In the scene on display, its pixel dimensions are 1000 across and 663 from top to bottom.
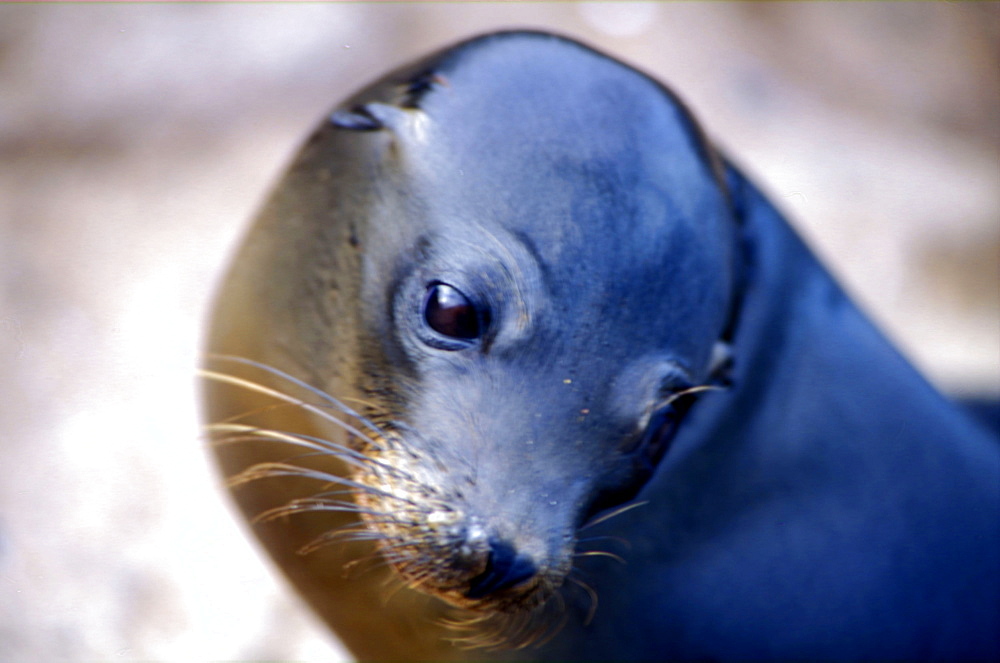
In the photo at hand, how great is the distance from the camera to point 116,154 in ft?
9.42

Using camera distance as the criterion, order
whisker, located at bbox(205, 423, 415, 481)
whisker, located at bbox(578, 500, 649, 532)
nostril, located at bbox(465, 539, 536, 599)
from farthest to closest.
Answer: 1. whisker, located at bbox(578, 500, 649, 532)
2. whisker, located at bbox(205, 423, 415, 481)
3. nostril, located at bbox(465, 539, 536, 599)

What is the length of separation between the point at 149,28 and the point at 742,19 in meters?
2.43

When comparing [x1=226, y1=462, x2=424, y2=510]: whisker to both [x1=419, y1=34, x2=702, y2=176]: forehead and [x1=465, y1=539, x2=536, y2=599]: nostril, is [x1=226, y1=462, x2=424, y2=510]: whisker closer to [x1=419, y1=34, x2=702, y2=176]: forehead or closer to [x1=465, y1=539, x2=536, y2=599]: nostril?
[x1=465, y1=539, x2=536, y2=599]: nostril

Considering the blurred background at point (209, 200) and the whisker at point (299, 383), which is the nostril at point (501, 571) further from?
the blurred background at point (209, 200)

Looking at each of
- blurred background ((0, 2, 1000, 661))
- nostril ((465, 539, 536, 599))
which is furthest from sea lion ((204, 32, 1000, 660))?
blurred background ((0, 2, 1000, 661))

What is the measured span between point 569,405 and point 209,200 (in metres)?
1.91

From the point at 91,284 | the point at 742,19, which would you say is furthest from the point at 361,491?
the point at 742,19

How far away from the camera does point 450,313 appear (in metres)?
1.33

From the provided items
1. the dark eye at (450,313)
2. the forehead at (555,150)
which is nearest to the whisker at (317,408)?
the dark eye at (450,313)

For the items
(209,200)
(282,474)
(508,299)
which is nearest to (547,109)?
(508,299)

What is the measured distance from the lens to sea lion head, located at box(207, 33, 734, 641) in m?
1.30

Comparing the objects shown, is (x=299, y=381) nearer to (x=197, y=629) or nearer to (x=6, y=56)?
(x=197, y=629)

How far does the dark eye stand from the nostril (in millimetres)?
329

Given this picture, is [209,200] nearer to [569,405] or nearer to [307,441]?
[307,441]
